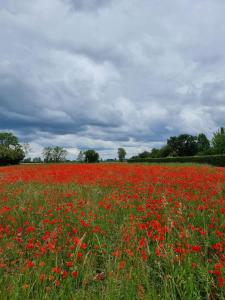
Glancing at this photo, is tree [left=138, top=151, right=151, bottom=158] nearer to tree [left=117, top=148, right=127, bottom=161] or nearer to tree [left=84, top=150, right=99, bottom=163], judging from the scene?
tree [left=117, top=148, right=127, bottom=161]

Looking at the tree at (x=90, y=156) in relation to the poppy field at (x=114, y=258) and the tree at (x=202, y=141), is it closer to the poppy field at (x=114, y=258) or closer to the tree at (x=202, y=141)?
the poppy field at (x=114, y=258)

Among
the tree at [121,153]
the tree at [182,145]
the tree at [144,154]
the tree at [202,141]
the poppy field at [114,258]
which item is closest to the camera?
the poppy field at [114,258]

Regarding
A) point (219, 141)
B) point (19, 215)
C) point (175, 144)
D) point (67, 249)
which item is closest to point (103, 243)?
point (67, 249)

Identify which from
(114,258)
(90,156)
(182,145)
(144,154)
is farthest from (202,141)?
(114,258)

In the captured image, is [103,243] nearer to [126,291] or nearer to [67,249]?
[67,249]

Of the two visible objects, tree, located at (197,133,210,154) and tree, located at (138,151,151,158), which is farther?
tree, located at (197,133,210,154)

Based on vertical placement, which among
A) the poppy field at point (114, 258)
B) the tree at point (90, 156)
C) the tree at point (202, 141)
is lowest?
the poppy field at point (114, 258)

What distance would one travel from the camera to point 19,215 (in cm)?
578

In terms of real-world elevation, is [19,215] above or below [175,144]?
below

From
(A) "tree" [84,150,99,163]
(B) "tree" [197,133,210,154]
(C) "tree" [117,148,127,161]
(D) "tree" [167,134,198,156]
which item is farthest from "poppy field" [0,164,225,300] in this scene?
(B) "tree" [197,133,210,154]

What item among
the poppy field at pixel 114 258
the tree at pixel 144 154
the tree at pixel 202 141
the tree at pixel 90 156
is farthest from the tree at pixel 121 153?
the poppy field at pixel 114 258

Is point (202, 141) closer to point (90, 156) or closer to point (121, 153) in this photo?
point (121, 153)

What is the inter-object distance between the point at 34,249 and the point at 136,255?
165 cm

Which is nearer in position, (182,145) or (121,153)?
(182,145)
